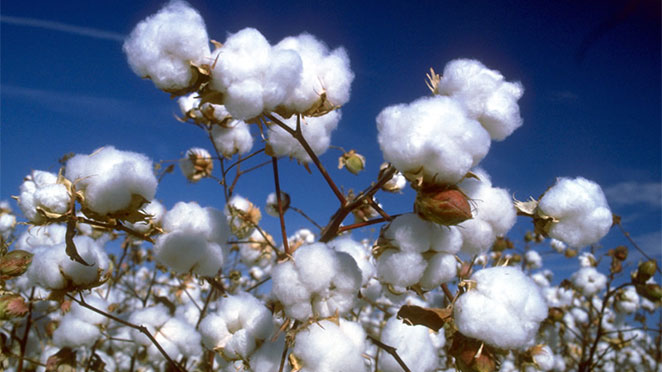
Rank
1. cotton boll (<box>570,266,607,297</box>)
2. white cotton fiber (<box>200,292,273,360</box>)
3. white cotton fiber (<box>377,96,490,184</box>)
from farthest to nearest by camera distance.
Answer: cotton boll (<box>570,266,607,297</box>) → white cotton fiber (<box>200,292,273,360</box>) → white cotton fiber (<box>377,96,490,184</box>)

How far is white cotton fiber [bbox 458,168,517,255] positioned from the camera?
2.86ft

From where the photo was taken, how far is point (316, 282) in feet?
2.73

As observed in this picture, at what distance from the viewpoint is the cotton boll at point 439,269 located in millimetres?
860

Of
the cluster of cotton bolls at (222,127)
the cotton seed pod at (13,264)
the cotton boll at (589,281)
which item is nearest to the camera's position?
the cotton seed pod at (13,264)

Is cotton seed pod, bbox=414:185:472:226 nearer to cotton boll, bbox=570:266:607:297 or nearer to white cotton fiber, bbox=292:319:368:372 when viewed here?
white cotton fiber, bbox=292:319:368:372

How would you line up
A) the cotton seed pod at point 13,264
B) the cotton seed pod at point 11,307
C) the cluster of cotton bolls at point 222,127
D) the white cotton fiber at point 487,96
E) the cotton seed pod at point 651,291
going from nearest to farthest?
the white cotton fiber at point 487,96
the cotton seed pod at point 13,264
the cotton seed pod at point 11,307
the cluster of cotton bolls at point 222,127
the cotton seed pod at point 651,291

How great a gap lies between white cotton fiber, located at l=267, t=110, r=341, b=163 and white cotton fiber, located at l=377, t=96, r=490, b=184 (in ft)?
1.31

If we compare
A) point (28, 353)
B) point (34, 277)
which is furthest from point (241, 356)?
point (28, 353)

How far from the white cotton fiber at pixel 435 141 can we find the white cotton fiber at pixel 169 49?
363 millimetres

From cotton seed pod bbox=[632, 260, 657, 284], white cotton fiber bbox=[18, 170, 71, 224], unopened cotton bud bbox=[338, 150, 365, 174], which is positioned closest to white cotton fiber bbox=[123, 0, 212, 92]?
white cotton fiber bbox=[18, 170, 71, 224]

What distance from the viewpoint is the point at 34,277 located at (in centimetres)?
112

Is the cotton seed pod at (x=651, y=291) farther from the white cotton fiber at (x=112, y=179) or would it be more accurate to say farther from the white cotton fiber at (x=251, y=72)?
the white cotton fiber at (x=112, y=179)

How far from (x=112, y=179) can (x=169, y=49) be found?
245 mm

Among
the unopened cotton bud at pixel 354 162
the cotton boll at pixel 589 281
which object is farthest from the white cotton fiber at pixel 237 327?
the cotton boll at pixel 589 281
